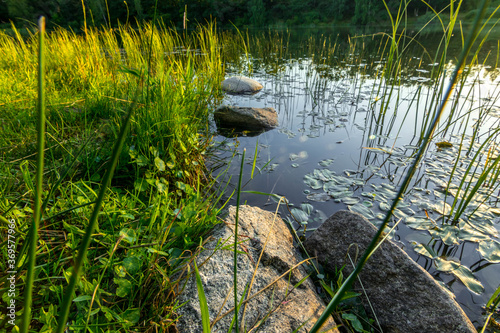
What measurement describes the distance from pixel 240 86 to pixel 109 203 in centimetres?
360

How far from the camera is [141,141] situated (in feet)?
5.13

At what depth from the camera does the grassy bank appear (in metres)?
0.80

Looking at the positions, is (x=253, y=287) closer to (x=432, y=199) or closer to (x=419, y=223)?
(x=419, y=223)

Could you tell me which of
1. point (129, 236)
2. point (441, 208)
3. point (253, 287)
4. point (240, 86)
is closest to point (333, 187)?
point (441, 208)

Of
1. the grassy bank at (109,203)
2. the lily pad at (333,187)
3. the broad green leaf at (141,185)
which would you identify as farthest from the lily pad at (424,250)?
the broad green leaf at (141,185)

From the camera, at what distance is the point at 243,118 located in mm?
2980

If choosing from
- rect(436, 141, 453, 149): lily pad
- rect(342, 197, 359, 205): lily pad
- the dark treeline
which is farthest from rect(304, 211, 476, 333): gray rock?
the dark treeline

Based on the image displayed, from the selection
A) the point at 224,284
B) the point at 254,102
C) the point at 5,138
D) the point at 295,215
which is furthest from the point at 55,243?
the point at 254,102

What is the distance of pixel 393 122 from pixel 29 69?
410 centimetres

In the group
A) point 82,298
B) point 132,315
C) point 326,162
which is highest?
point 82,298

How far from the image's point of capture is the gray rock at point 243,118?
117 inches

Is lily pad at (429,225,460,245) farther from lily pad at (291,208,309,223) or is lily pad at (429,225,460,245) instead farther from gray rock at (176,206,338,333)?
gray rock at (176,206,338,333)

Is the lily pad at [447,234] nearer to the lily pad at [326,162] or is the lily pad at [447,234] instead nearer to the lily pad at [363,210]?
the lily pad at [363,210]

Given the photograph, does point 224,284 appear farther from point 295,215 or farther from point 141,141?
point 141,141
